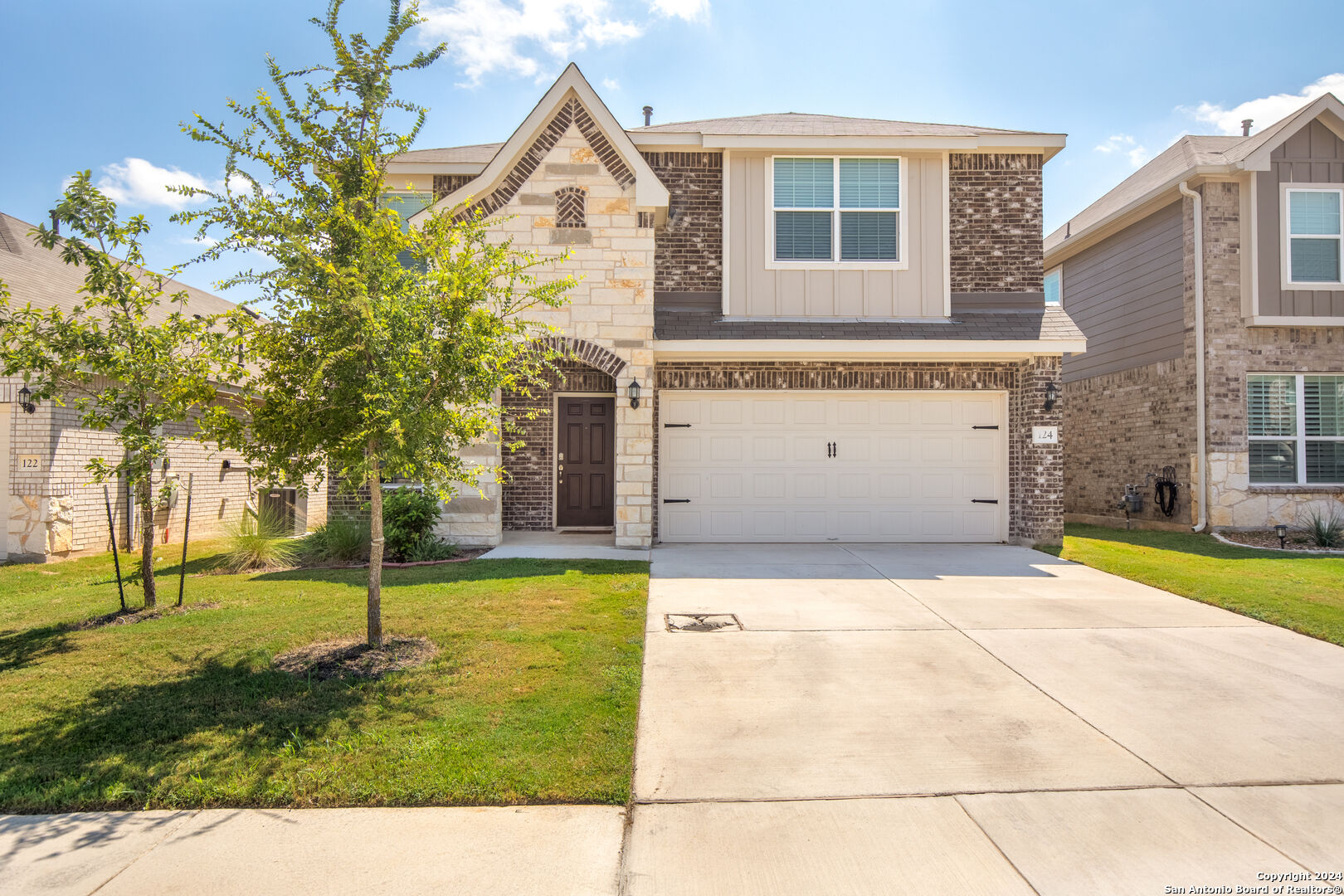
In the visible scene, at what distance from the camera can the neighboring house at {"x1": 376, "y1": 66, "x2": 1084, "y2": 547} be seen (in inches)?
405

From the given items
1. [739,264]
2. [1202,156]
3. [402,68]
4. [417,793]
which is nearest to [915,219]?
[739,264]

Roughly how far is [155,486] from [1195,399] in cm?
1704

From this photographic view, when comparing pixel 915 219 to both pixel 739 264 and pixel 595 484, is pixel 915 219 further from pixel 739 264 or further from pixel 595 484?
pixel 595 484

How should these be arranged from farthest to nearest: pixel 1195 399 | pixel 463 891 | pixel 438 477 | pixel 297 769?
pixel 1195 399, pixel 438 477, pixel 297 769, pixel 463 891

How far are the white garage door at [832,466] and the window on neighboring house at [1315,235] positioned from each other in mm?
6394

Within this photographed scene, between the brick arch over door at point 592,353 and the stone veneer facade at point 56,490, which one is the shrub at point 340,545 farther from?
the brick arch over door at point 592,353

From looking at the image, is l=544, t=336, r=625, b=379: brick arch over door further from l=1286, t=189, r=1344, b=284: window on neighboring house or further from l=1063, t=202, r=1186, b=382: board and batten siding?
l=1286, t=189, r=1344, b=284: window on neighboring house

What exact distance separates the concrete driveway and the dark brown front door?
17.0ft

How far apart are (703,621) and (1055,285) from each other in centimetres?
1517

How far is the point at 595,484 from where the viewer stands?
11773 mm

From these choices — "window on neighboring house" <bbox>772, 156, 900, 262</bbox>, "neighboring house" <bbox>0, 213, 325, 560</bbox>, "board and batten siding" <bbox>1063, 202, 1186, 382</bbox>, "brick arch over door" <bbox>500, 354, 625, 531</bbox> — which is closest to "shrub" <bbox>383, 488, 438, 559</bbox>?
"neighboring house" <bbox>0, 213, 325, 560</bbox>

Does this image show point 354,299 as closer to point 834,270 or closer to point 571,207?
point 571,207

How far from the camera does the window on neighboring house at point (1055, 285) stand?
17172mm

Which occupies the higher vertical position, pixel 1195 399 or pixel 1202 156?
pixel 1202 156
